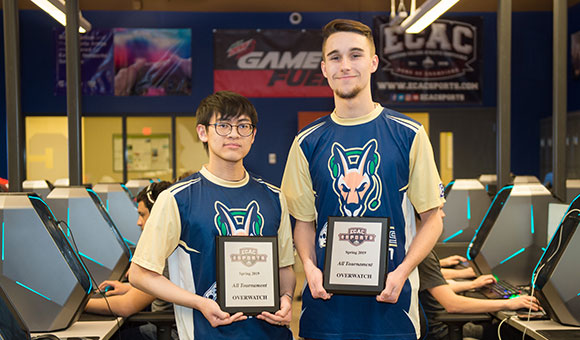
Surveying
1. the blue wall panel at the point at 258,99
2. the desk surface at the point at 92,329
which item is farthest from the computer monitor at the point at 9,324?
the blue wall panel at the point at 258,99

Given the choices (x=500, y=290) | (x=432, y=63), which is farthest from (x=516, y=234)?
(x=432, y=63)

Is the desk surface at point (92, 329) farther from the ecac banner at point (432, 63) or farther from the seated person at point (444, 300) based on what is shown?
the ecac banner at point (432, 63)

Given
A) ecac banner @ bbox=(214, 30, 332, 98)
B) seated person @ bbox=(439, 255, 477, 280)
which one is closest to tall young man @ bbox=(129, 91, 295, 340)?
seated person @ bbox=(439, 255, 477, 280)

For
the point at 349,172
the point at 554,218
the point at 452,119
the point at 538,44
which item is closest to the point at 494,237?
the point at 554,218

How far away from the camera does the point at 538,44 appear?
9852mm

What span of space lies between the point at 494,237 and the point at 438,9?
2.50m

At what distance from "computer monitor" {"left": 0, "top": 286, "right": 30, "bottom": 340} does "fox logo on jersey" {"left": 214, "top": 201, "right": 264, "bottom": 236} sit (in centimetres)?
64

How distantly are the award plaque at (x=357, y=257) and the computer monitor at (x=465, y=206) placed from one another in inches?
89.4

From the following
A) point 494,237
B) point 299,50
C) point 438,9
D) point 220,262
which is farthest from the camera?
point 299,50

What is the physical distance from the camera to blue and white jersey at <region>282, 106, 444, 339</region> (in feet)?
Result: 6.45

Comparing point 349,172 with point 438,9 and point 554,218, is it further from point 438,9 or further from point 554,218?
point 438,9

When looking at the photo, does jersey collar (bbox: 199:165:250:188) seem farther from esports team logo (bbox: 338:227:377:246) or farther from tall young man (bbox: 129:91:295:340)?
esports team logo (bbox: 338:227:377:246)

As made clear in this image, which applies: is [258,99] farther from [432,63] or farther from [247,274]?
[247,274]

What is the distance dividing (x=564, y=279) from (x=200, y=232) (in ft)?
4.45
